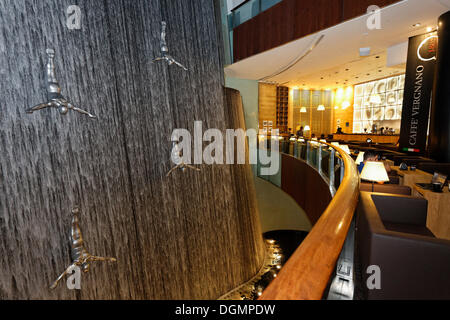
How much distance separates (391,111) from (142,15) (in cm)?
1212

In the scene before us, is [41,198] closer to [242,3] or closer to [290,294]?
[290,294]

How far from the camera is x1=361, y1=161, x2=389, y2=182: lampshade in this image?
9.68 ft

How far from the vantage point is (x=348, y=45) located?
5.22 meters

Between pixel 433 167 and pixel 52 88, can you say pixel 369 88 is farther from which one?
pixel 52 88

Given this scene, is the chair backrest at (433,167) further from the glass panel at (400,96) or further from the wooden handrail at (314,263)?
the glass panel at (400,96)

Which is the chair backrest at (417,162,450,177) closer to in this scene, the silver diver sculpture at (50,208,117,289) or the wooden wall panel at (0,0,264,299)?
the wooden wall panel at (0,0,264,299)

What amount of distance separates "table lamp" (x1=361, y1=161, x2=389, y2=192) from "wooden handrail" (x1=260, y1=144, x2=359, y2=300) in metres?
2.50

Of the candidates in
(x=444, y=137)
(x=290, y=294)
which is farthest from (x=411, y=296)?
(x=444, y=137)

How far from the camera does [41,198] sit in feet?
5.02

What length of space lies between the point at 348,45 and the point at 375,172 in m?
3.57

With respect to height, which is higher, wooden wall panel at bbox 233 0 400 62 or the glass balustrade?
wooden wall panel at bbox 233 0 400 62

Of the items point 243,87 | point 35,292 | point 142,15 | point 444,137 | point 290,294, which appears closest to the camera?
point 290,294

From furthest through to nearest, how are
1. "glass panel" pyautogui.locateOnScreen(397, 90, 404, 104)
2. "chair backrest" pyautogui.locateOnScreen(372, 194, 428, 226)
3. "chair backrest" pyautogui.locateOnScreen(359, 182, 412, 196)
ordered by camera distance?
"glass panel" pyautogui.locateOnScreen(397, 90, 404, 104) → "chair backrest" pyautogui.locateOnScreen(359, 182, 412, 196) → "chair backrest" pyautogui.locateOnScreen(372, 194, 428, 226)

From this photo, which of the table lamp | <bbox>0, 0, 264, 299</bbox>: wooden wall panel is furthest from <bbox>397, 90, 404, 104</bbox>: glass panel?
<bbox>0, 0, 264, 299</bbox>: wooden wall panel
